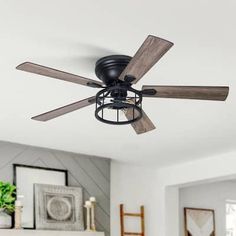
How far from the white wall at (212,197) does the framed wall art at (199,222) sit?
0.08 m

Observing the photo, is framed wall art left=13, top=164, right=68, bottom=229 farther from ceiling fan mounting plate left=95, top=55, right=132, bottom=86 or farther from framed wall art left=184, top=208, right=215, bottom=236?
ceiling fan mounting plate left=95, top=55, right=132, bottom=86

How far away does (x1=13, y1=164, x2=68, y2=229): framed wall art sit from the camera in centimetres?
500

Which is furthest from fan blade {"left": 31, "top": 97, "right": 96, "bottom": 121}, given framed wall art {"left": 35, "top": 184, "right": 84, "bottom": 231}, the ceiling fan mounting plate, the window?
the window

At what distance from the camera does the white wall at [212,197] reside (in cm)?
662

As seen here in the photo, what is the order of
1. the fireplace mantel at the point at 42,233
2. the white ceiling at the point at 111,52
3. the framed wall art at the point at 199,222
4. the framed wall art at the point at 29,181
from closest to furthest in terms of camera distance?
the white ceiling at the point at 111,52
the fireplace mantel at the point at 42,233
the framed wall art at the point at 29,181
the framed wall art at the point at 199,222

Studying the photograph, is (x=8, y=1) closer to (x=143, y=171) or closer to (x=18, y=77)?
(x=18, y=77)

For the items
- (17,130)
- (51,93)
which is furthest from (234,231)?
(51,93)

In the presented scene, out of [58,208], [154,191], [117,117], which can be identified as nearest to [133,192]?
[154,191]

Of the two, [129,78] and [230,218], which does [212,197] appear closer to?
[230,218]

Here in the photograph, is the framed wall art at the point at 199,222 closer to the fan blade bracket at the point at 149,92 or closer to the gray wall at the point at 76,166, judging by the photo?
the gray wall at the point at 76,166

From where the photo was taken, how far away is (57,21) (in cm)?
→ 239

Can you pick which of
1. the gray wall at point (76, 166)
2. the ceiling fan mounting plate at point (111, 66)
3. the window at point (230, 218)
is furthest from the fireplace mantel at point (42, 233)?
the window at point (230, 218)

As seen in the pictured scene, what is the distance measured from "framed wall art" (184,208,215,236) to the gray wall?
1403 millimetres

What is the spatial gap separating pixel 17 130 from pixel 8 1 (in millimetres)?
2433
